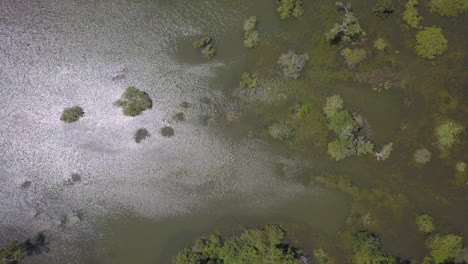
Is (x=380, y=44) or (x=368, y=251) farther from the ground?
(x=380, y=44)

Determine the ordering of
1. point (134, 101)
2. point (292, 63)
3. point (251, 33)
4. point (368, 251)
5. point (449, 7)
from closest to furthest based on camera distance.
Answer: point (368, 251) → point (449, 7) → point (292, 63) → point (134, 101) → point (251, 33)

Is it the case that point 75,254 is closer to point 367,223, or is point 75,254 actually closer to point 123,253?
point 123,253

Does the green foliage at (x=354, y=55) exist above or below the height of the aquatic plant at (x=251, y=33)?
below

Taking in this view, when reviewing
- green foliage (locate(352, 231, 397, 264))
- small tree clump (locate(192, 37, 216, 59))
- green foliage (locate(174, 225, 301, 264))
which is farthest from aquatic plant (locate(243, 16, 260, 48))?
green foliage (locate(352, 231, 397, 264))

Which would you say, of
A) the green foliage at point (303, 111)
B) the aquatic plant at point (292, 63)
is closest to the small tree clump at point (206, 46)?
the aquatic plant at point (292, 63)

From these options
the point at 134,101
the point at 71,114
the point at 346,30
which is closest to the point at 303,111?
the point at 346,30

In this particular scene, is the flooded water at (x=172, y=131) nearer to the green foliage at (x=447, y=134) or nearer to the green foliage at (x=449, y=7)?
the green foliage at (x=447, y=134)

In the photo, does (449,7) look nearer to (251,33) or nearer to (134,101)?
(251,33)
